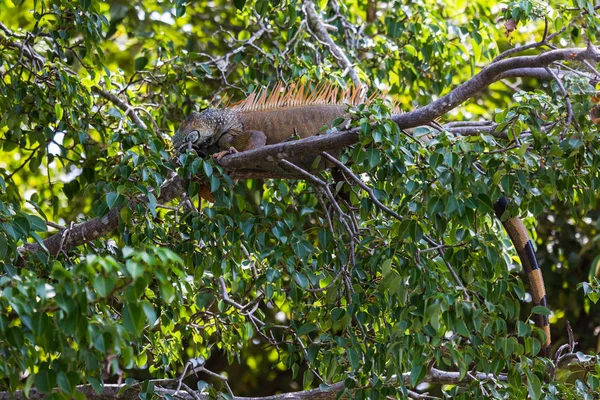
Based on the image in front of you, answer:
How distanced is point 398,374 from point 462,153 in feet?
2.88

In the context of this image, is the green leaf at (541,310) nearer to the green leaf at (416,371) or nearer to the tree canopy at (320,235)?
the tree canopy at (320,235)

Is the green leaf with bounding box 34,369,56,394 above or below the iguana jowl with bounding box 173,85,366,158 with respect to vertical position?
below

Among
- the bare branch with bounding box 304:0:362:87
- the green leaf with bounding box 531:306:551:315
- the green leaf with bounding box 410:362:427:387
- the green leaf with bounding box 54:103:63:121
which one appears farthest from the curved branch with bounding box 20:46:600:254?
the bare branch with bounding box 304:0:362:87

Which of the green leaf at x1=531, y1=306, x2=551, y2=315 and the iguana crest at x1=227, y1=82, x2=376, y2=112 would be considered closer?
the green leaf at x1=531, y1=306, x2=551, y2=315

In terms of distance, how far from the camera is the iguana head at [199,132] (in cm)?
499

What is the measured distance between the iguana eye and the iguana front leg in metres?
0.15

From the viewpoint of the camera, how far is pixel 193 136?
16.3 feet

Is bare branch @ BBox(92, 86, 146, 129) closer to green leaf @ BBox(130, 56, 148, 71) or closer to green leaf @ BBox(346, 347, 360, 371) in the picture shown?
green leaf @ BBox(130, 56, 148, 71)

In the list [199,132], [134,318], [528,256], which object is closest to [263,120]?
[199,132]

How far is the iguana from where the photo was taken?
486 cm

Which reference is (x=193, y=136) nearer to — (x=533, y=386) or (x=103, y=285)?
(x=533, y=386)

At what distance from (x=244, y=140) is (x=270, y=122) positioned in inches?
7.9

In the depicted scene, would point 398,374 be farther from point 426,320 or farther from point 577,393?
point 577,393

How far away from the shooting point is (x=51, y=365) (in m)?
2.69
